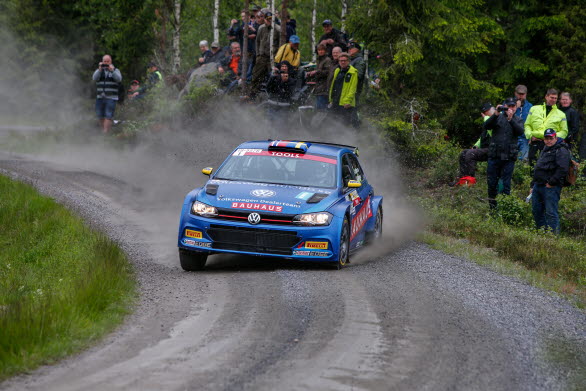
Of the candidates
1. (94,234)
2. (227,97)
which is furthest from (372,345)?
(227,97)

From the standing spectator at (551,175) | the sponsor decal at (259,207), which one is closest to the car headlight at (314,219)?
the sponsor decal at (259,207)

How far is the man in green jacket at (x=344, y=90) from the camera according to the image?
1931 cm

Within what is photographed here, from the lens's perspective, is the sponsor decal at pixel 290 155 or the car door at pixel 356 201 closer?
the car door at pixel 356 201

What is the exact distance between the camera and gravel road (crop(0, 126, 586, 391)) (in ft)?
20.4

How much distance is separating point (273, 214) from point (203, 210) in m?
0.94

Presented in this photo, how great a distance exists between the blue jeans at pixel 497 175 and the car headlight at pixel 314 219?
6869 mm

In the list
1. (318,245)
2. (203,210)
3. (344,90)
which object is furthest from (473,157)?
(203,210)

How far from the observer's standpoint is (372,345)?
23.4 feet

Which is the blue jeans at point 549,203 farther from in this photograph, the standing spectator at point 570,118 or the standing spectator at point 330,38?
the standing spectator at point 330,38

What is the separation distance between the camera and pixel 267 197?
35.3ft

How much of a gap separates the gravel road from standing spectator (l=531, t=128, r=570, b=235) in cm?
329

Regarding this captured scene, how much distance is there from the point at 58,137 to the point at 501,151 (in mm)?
17416

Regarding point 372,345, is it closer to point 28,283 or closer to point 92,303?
point 92,303

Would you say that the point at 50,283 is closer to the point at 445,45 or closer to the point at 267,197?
the point at 267,197
